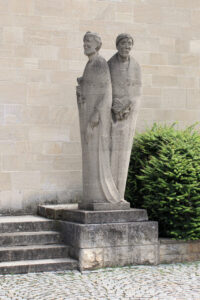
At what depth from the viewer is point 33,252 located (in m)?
6.19

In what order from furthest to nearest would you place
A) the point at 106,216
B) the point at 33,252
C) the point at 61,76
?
the point at 61,76, the point at 106,216, the point at 33,252

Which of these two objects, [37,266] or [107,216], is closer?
[37,266]

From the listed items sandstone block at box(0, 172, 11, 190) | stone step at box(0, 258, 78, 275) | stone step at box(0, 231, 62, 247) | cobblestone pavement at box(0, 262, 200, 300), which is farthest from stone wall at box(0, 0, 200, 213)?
cobblestone pavement at box(0, 262, 200, 300)

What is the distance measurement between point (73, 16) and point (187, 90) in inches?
95.3

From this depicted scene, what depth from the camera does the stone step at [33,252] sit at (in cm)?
609

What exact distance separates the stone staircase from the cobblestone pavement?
0.13m

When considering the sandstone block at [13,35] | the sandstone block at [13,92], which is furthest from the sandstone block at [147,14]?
the sandstone block at [13,92]

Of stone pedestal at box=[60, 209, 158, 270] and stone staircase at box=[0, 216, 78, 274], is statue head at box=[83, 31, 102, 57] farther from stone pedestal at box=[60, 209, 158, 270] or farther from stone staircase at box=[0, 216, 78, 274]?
stone staircase at box=[0, 216, 78, 274]

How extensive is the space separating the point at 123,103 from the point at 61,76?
2.21 meters

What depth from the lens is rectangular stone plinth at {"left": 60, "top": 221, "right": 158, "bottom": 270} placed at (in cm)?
614

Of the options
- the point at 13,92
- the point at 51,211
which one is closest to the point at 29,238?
the point at 51,211

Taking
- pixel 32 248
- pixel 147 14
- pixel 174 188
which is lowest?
pixel 32 248

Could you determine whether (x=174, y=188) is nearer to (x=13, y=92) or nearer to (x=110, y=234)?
(x=110, y=234)

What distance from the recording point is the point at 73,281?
5.60 meters
